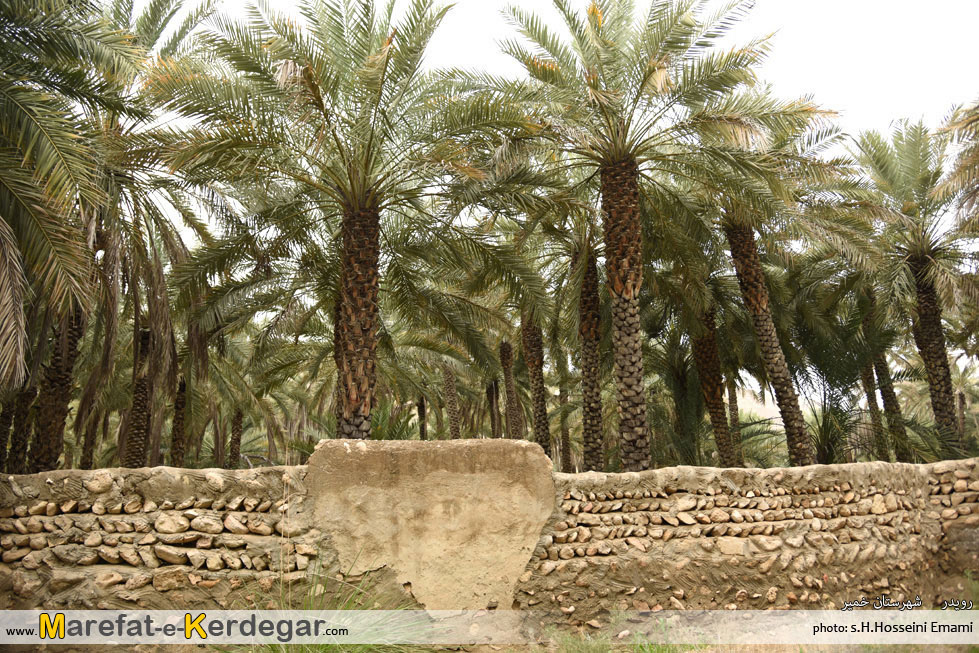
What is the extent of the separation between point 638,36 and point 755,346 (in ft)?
33.0

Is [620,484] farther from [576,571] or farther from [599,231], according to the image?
[599,231]

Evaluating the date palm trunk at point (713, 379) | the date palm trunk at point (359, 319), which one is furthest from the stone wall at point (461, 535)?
the date palm trunk at point (713, 379)

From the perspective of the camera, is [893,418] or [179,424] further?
[179,424]

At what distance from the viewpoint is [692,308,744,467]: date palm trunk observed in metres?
16.6

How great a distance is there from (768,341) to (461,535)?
9.10m

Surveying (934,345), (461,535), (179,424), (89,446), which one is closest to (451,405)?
(179,424)

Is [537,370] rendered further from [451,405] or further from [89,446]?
[89,446]

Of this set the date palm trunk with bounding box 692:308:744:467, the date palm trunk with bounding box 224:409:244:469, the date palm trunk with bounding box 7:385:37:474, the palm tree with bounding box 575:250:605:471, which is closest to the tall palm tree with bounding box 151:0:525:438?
the palm tree with bounding box 575:250:605:471

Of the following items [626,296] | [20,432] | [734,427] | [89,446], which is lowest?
[734,427]

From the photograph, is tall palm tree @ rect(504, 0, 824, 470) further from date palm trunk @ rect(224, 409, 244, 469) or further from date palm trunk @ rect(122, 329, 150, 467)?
date palm trunk @ rect(224, 409, 244, 469)

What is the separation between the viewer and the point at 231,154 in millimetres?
9477

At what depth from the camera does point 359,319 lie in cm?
1062

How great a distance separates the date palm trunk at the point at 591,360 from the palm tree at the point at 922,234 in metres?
6.33

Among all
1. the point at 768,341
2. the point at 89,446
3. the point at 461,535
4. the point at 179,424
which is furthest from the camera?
the point at 89,446
